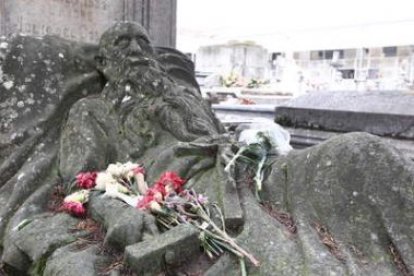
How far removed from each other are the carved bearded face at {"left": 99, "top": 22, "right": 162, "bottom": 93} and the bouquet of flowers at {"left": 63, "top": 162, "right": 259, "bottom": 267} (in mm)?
714

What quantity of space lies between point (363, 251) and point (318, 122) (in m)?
3.77

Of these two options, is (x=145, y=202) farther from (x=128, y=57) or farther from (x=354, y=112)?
(x=354, y=112)

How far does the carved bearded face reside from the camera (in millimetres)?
3604

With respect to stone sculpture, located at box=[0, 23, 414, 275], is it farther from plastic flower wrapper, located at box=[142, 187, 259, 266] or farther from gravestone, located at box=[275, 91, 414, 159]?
gravestone, located at box=[275, 91, 414, 159]

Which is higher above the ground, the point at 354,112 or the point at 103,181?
the point at 354,112

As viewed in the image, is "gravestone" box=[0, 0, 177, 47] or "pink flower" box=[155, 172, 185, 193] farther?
"gravestone" box=[0, 0, 177, 47]

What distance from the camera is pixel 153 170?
3.11 metres

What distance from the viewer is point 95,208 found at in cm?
285

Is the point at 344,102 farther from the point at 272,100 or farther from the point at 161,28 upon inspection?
the point at 272,100

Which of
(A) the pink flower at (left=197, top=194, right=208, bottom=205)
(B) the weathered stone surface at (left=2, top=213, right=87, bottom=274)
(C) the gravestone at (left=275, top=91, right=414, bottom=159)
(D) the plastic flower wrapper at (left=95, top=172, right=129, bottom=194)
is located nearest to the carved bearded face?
(D) the plastic flower wrapper at (left=95, top=172, right=129, bottom=194)

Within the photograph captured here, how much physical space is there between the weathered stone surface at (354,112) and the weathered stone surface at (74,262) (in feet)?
12.3

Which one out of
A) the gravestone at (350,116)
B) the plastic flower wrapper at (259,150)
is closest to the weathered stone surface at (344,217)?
the plastic flower wrapper at (259,150)

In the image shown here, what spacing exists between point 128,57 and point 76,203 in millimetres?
1160

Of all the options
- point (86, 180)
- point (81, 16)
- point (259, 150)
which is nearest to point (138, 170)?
point (86, 180)
